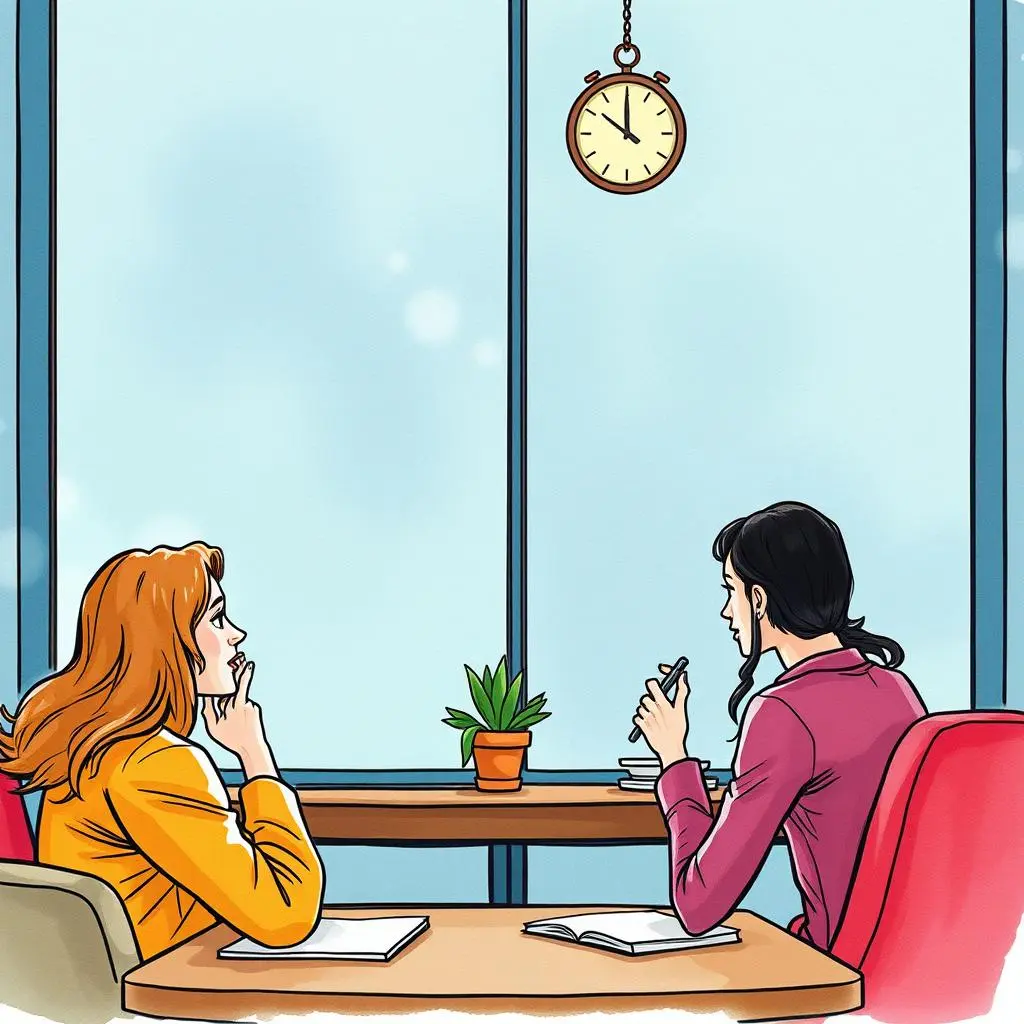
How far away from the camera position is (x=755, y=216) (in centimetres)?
367

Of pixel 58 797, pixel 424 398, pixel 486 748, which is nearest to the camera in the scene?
pixel 58 797

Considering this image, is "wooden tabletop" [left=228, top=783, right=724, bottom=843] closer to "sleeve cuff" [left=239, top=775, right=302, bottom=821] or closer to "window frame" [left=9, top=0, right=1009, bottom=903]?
"window frame" [left=9, top=0, right=1009, bottom=903]

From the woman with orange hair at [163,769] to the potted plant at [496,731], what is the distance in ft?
4.40

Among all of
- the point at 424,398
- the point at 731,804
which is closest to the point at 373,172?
the point at 424,398

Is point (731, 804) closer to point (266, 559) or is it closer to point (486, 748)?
point (486, 748)

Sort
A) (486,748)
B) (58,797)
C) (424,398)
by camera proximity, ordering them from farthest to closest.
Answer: (424,398) < (486,748) < (58,797)

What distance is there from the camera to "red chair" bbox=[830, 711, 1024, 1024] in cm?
190

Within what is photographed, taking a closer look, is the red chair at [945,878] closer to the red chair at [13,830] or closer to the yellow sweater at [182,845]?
the yellow sweater at [182,845]

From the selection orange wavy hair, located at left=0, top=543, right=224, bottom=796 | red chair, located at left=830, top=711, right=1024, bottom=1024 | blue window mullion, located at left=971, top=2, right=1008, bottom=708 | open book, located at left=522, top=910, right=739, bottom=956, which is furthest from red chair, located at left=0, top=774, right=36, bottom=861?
blue window mullion, located at left=971, top=2, right=1008, bottom=708

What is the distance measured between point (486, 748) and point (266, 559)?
82 centimetres

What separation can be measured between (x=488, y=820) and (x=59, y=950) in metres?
1.64

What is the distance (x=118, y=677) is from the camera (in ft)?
6.35

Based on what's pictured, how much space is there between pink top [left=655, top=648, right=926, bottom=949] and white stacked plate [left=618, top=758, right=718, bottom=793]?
1.20 m

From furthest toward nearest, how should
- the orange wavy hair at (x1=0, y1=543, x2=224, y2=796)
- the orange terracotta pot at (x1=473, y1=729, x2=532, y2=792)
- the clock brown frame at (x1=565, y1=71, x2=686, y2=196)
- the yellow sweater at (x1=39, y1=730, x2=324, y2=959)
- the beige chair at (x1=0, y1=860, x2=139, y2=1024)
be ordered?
the clock brown frame at (x1=565, y1=71, x2=686, y2=196)
the orange terracotta pot at (x1=473, y1=729, x2=532, y2=792)
the orange wavy hair at (x1=0, y1=543, x2=224, y2=796)
the yellow sweater at (x1=39, y1=730, x2=324, y2=959)
the beige chair at (x1=0, y1=860, x2=139, y2=1024)
